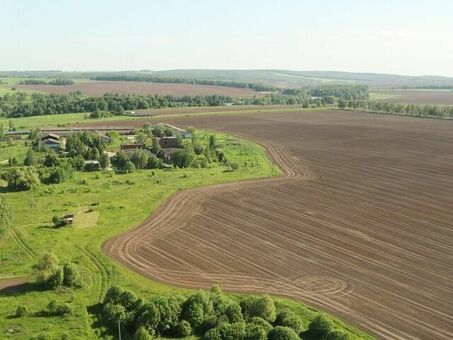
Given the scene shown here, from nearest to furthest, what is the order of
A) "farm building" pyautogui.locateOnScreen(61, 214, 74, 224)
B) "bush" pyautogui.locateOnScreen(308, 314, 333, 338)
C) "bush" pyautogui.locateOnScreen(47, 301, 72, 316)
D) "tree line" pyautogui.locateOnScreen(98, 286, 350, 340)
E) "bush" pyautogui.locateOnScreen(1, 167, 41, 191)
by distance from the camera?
1. "tree line" pyautogui.locateOnScreen(98, 286, 350, 340)
2. "bush" pyautogui.locateOnScreen(308, 314, 333, 338)
3. "bush" pyautogui.locateOnScreen(47, 301, 72, 316)
4. "farm building" pyautogui.locateOnScreen(61, 214, 74, 224)
5. "bush" pyautogui.locateOnScreen(1, 167, 41, 191)

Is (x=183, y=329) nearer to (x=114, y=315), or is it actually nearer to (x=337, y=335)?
(x=114, y=315)

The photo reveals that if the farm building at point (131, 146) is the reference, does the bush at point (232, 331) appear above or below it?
below

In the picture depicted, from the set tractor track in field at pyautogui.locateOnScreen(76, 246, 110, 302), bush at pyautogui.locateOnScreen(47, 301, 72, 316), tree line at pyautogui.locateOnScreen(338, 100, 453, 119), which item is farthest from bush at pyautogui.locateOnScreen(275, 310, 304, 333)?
tree line at pyautogui.locateOnScreen(338, 100, 453, 119)

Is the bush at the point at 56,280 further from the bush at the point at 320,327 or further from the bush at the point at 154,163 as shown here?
the bush at the point at 154,163

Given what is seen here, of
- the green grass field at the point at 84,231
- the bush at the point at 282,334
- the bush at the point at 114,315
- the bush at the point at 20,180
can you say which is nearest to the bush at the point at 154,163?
the green grass field at the point at 84,231

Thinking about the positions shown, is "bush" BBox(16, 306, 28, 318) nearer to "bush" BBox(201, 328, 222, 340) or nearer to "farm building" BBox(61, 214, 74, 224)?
"bush" BBox(201, 328, 222, 340)
